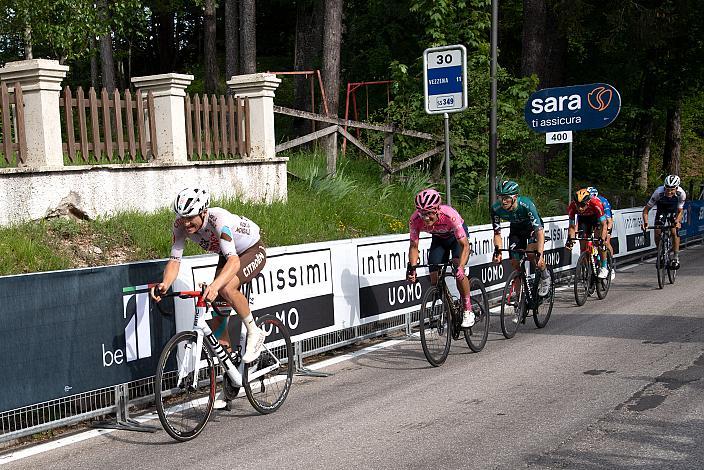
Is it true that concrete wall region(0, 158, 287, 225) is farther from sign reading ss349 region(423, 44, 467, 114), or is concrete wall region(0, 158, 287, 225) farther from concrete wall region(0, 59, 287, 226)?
sign reading ss349 region(423, 44, 467, 114)

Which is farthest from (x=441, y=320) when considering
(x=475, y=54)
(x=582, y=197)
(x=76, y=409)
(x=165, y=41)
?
(x=165, y=41)

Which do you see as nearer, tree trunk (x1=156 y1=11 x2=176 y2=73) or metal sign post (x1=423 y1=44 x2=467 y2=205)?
metal sign post (x1=423 y1=44 x2=467 y2=205)

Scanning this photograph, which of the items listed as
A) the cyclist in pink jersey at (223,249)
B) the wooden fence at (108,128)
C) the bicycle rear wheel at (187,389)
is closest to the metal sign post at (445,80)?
the wooden fence at (108,128)

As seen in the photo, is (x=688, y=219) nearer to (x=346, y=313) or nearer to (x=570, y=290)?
(x=570, y=290)

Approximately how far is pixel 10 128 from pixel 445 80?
6239mm

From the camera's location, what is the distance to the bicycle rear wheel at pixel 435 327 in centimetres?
901

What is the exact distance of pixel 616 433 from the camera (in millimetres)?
6266

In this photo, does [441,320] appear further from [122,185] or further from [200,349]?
[122,185]

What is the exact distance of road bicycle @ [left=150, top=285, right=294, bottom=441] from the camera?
6.43m

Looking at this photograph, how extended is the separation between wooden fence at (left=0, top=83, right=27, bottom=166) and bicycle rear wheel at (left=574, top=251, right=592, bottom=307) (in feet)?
28.2

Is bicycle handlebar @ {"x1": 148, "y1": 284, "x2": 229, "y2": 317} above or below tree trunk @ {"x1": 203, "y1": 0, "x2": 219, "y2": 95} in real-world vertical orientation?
below

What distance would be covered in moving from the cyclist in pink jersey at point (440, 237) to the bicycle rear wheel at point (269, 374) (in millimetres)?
1919

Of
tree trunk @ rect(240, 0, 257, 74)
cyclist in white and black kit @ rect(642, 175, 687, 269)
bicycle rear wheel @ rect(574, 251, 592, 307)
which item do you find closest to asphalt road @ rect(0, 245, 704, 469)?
bicycle rear wheel @ rect(574, 251, 592, 307)

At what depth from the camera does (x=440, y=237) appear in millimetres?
9641
